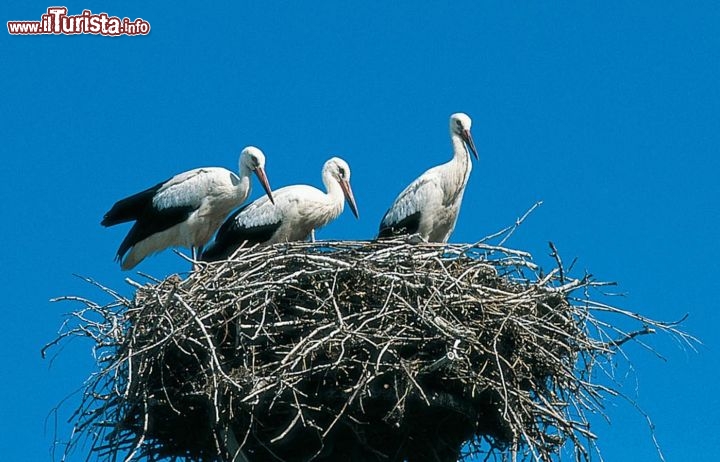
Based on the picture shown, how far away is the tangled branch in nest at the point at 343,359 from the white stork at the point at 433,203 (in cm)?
268

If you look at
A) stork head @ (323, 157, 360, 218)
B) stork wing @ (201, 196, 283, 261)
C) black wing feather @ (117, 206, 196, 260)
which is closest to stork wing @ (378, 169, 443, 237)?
stork head @ (323, 157, 360, 218)

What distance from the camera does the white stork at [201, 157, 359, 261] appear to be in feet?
43.3

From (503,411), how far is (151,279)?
2468 mm

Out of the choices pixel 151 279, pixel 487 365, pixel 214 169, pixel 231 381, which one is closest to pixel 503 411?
pixel 487 365

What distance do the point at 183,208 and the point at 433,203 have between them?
2089 mm

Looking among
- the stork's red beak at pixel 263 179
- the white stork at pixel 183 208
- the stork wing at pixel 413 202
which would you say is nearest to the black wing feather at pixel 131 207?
the white stork at pixel 183 208

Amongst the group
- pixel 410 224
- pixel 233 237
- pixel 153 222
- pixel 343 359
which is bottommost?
pixel 343 359

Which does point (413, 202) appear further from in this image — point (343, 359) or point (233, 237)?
point (343, 359)

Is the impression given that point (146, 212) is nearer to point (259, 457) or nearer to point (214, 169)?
point (214, 169)

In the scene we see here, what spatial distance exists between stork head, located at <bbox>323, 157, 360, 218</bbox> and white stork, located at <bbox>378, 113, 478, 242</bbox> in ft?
1.32

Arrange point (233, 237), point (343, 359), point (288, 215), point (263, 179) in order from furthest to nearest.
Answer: point (263, 179) < point (233, 237) < point (288, 215) < point (343, 359)

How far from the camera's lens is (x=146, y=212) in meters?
13.9

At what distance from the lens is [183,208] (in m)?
13.7

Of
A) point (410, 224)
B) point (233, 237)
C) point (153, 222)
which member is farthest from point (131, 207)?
point (410, 224)
